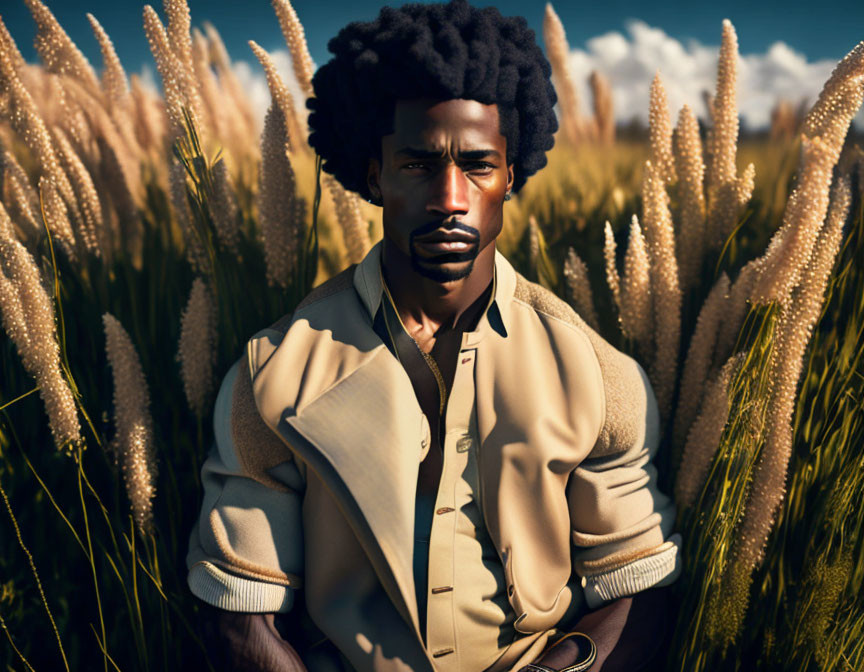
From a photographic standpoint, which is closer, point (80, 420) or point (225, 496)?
point (225, 496)

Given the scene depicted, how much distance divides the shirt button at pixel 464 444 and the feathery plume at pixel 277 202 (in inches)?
25.2

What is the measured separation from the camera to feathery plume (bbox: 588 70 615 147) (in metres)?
1.98

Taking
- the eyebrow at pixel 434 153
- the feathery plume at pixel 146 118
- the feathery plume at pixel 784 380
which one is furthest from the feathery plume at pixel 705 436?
the feathery plume at pixel 146 118

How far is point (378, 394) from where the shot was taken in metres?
1.41

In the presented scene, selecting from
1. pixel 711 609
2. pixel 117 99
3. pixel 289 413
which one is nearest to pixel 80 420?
pixel 289 413

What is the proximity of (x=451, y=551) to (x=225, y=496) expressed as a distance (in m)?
0.46

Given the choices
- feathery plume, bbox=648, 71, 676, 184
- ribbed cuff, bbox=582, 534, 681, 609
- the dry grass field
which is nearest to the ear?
the dry grass field

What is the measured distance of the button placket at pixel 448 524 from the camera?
4.69 ft

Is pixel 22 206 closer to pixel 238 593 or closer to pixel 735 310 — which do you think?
pixel 238 593

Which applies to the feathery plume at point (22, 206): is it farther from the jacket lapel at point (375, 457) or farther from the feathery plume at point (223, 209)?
the jacket lapel at point (375, 457)

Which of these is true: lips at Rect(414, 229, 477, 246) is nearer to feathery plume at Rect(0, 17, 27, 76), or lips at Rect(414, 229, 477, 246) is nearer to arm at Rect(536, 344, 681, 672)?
arm at Rect(536, 344, 681, 672)

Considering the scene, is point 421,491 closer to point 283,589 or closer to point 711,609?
point 283,589

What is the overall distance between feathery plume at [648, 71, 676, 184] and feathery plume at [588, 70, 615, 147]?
0.24 meters

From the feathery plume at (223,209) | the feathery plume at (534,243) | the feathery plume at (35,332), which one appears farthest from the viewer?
the feathery plume at (534,243)
